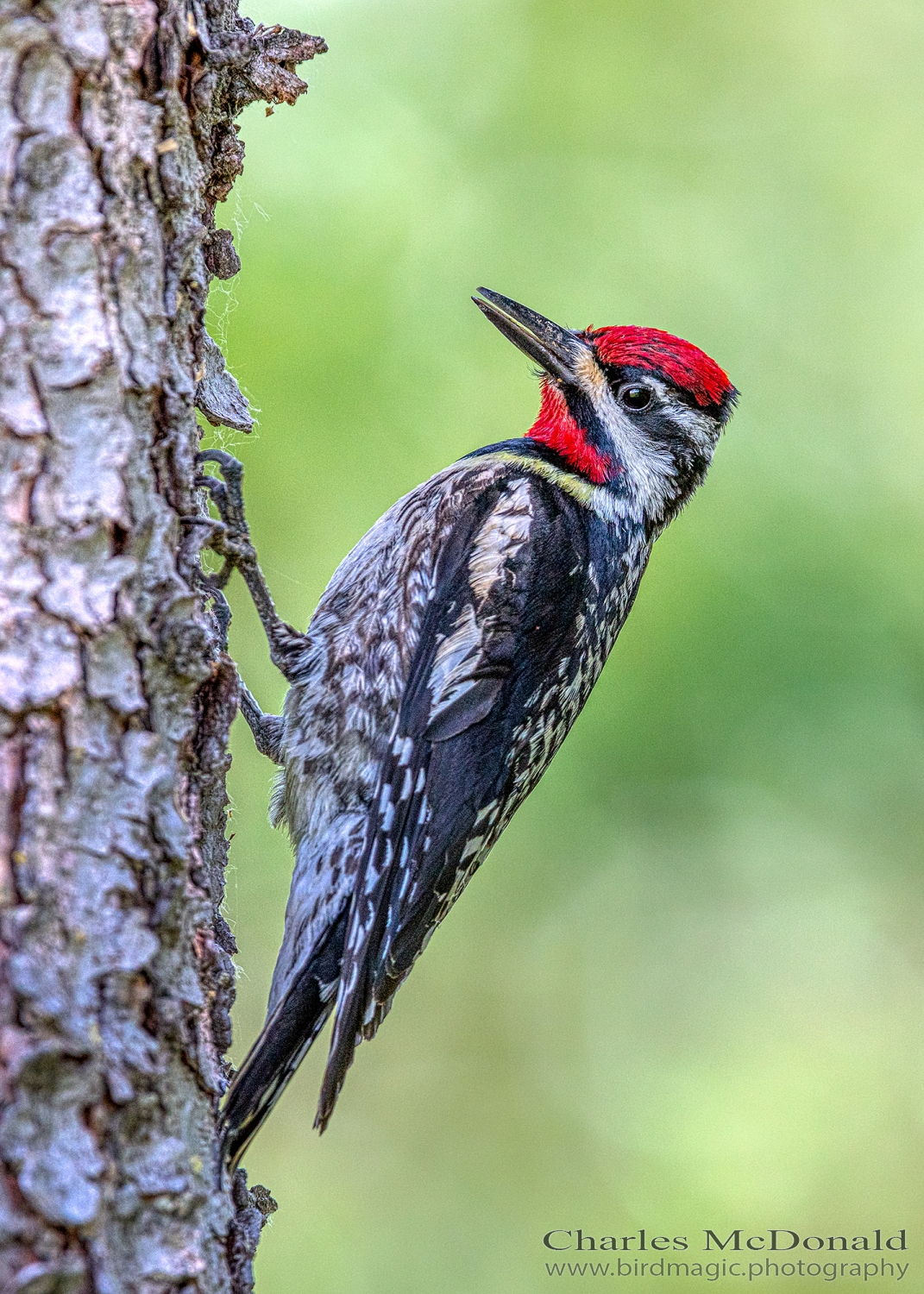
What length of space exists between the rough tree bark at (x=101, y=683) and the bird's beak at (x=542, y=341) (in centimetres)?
144

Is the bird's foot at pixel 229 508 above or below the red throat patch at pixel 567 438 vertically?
below

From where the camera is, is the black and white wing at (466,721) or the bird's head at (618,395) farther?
the bird's head at (618,395)

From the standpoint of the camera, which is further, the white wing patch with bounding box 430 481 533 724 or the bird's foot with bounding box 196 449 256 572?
the white wing patch with bounding box 430 481 533 724

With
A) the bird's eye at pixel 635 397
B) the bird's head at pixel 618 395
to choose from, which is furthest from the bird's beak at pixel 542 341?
the bird's eye at pixel 635 397

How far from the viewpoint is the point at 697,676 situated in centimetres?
407

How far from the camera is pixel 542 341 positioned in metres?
3.15

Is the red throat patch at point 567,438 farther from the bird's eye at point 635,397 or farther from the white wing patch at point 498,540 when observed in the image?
the white wing patch at point 498,540

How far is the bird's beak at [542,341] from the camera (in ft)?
10.2

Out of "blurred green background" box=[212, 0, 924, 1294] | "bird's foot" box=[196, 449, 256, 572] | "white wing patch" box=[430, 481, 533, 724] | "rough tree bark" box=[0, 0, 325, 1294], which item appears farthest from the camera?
"blurred green background" box=[212, 0, 924, 1294]

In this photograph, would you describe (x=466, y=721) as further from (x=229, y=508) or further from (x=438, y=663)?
(x=229, y=508)

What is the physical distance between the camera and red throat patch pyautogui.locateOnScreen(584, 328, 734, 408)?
3123 millimetres

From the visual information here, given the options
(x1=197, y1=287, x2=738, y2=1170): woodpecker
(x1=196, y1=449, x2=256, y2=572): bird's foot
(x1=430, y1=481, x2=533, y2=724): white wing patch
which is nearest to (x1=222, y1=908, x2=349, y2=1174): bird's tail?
(x1=197, y1=287, x2=738, y2=1170): woodpecker

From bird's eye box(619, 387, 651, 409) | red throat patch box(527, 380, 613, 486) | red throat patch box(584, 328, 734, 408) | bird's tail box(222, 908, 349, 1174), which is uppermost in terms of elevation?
red throat patch box(584, 328, 734, 408)

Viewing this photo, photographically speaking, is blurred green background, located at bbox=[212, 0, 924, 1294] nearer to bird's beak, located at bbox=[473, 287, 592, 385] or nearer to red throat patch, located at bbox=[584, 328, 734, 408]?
bird's beak, located at bbox=[473, 287, 592, 385]
